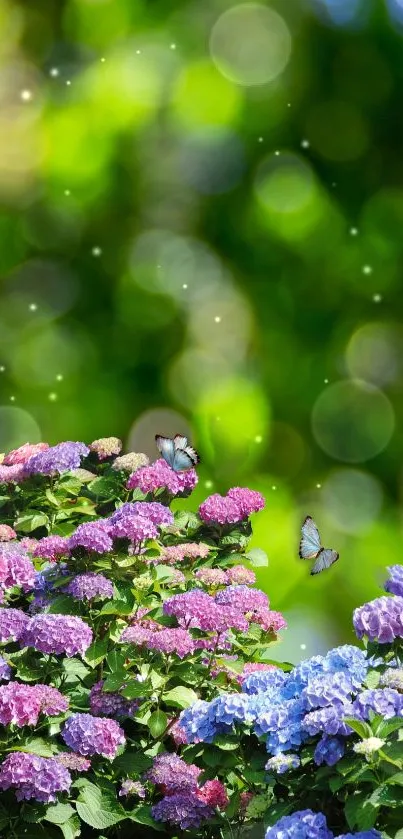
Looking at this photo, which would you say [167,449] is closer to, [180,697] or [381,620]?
[180,697]

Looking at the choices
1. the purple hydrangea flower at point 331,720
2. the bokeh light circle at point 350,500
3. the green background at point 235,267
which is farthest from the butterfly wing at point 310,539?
the bokeh light circle at point 350,500

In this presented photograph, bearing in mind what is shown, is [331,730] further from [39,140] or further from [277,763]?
[39,140]

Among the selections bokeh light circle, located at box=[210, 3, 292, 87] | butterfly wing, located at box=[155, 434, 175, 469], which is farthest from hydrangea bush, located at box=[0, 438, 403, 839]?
bokeh light circle, located at box=[210, 3, 292, 87]

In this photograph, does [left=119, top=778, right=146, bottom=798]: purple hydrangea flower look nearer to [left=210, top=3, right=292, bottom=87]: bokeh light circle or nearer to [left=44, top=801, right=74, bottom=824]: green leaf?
[left=44, top=801, right=74, bottom=824]: green leaf

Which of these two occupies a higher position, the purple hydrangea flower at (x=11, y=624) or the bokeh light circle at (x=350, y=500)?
the purple hydrangea flower at (x=11, y=624)

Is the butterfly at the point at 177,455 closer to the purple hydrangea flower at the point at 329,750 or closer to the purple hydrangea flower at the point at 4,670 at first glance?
the purple hydrangea flower at the point at 4,670

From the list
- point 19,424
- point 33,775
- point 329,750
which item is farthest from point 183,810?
point 19,424

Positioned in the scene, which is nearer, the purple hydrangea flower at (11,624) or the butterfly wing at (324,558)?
the purple hydrangea flower at (11,624)
